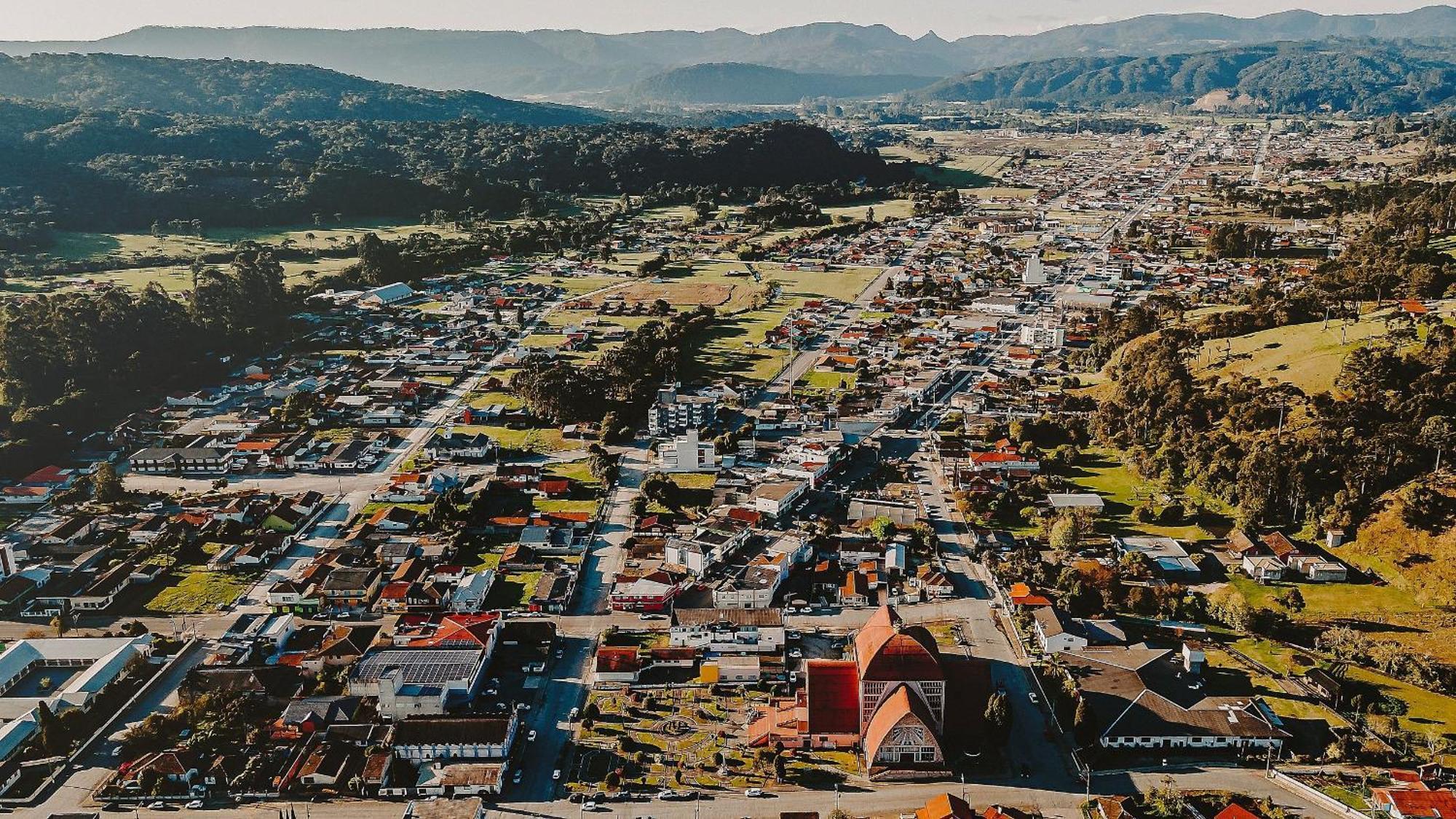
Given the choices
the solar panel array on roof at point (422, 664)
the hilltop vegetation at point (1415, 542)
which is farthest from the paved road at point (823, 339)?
the hilltop vegetation at point (1415, 542)

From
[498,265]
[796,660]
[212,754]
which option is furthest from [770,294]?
[212,754]

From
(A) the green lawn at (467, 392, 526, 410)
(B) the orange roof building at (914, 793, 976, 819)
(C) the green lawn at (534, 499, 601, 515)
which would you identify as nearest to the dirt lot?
(A) the green lawn at (467, 392, 526, 410)

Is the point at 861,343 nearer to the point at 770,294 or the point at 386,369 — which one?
the point at 770,294

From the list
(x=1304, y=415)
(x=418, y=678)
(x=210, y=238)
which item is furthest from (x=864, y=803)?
(x=210, y=238)

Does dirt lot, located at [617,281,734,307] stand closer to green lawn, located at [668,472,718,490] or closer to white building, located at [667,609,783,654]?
green lawn, located at [668,472,718,490]

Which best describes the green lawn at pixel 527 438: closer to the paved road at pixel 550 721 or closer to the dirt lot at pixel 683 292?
the paved road at pixel 550 721

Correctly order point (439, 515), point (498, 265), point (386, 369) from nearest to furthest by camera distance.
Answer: point (439, 515)
point (386, 369)
point (498, 265)
